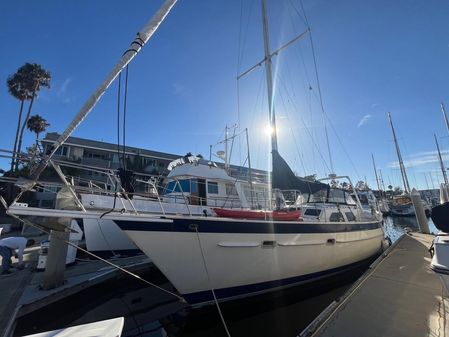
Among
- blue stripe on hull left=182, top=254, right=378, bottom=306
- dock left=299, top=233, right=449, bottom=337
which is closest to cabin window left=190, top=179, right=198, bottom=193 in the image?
blue stripe on hull left=182, top=254, right=378, bottom=306

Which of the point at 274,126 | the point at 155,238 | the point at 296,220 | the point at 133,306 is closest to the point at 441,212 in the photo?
the point at 296,220

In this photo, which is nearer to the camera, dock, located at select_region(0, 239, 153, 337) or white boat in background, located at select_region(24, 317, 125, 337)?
white boat in background, located at select_region(24, 317, 125, 337)

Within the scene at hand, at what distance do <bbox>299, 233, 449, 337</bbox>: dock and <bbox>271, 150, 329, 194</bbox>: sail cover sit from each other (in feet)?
9.01

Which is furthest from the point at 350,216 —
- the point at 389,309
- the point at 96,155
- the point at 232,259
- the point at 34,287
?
the point at 96,155

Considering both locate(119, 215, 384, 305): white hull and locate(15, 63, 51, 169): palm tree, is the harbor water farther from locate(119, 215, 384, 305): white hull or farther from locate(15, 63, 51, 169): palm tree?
locate(15, 63, 51, 169): palm tree

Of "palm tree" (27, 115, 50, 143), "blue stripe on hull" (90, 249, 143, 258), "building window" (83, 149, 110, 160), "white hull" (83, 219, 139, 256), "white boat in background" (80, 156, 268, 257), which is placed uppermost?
"palm tree" (27, 115, 50, 143)

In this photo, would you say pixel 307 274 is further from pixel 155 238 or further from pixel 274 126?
pixel 274 126

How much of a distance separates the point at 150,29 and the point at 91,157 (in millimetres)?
29041

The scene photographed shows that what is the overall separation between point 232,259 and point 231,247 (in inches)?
11.1

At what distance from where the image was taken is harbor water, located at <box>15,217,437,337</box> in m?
5.01

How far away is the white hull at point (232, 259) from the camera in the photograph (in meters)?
4.79

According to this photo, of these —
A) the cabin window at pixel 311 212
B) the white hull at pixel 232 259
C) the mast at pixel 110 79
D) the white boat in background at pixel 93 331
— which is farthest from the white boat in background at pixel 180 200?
the white boat in background at pixel 93 331

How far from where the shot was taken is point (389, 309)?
4.14 meters

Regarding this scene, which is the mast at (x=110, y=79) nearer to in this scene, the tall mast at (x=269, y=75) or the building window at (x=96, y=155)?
the tall mast at (x=269, y=75)
